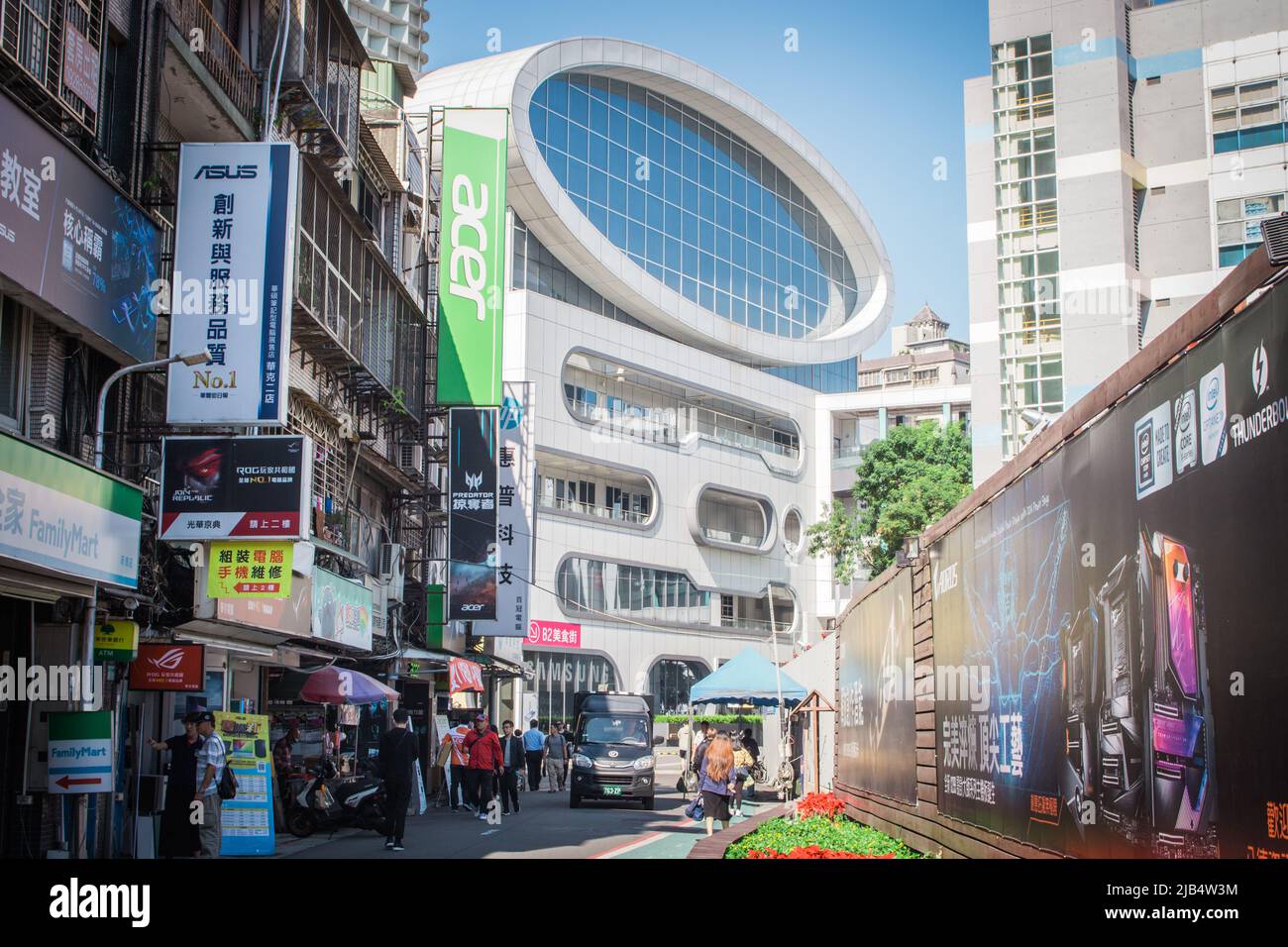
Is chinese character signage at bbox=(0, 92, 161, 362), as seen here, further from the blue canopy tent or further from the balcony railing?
the blue canopy tent

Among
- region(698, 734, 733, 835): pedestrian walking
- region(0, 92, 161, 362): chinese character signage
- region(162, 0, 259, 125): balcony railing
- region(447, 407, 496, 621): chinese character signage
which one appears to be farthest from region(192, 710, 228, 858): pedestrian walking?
region(447, 407, 496, 621): chinese character signage

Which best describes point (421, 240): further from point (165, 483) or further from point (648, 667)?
point (648, 667)

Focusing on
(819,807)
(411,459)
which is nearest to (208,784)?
(819,807)

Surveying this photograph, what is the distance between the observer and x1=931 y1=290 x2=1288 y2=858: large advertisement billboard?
483 centimetres

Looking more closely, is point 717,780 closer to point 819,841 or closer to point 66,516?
point 819,841

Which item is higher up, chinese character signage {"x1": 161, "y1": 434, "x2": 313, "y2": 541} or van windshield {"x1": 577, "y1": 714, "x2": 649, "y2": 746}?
chinese character signage {"x1": 161, "y1": 434, "x2": 313, "y2": 541}

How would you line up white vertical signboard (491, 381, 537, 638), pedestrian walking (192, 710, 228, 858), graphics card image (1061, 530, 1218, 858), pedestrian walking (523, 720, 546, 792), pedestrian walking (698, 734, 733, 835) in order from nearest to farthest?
graphics card image (1061, 530, 1218, 858) → pedestrian walking (192, 710, 228, 858) → pedestrian walking (698, 734, 733, 835) → pedestrian walking (523, 720, 546, 792) → white vertical signboard (491, 381, 537, 638)

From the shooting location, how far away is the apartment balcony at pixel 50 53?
524 inches

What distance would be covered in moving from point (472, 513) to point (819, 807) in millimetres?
17951

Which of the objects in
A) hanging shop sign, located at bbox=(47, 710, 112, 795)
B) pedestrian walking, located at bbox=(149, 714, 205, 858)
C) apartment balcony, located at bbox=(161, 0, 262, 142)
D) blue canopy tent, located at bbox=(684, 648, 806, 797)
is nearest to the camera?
hanging shop sign, located at bbox=(47, 710, 112, 795)

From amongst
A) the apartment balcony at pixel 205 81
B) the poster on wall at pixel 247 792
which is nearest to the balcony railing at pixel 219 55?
the apartment balcony at pixel 205 81

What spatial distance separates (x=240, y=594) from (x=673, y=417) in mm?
52867

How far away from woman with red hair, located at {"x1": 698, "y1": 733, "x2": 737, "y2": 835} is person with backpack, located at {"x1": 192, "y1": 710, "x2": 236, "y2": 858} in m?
6.88

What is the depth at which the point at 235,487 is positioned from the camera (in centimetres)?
1708
